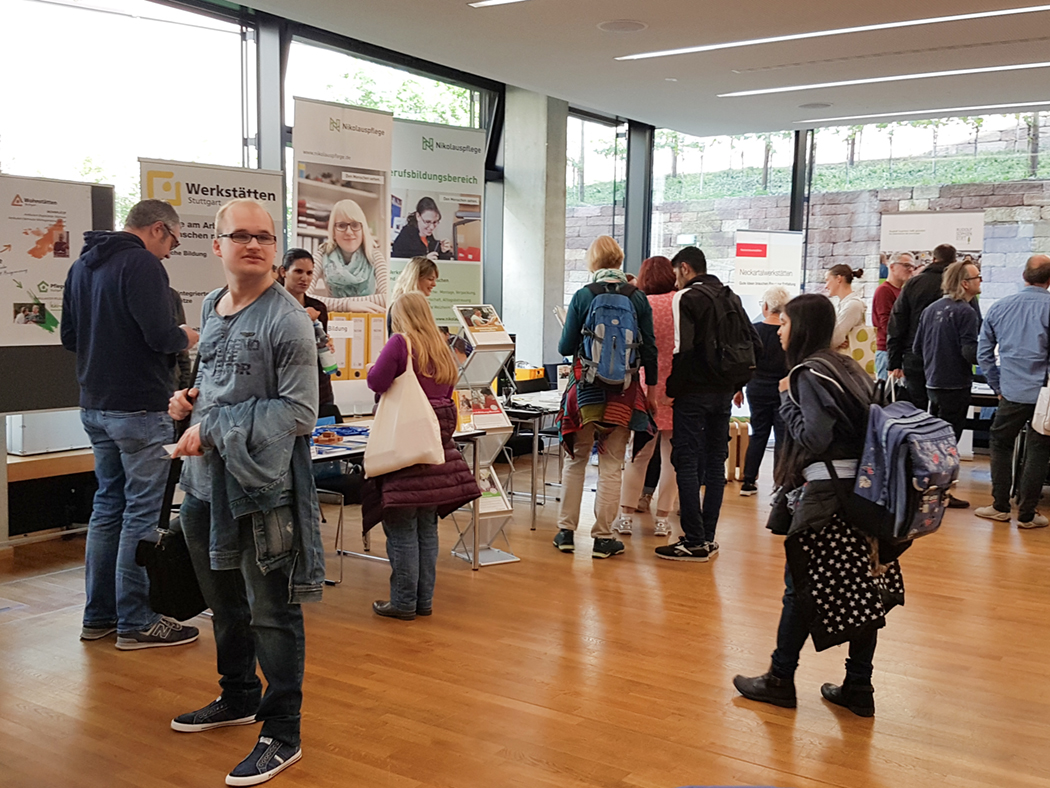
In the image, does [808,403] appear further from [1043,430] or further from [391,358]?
[1043,430]

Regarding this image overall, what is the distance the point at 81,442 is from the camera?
5.58 metres

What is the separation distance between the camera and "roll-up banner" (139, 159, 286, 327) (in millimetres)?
5207

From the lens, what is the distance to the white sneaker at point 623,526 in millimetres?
5779

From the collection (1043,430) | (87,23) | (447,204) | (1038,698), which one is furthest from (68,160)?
(1043,430)

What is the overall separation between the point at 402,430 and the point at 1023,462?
4.70 meters

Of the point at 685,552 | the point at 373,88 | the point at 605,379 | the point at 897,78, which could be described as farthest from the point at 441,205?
the point at 897,78

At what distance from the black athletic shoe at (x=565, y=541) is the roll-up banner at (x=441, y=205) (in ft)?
7.49

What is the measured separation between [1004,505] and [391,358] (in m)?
4.66

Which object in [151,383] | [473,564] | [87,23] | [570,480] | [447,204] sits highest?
[87,23]

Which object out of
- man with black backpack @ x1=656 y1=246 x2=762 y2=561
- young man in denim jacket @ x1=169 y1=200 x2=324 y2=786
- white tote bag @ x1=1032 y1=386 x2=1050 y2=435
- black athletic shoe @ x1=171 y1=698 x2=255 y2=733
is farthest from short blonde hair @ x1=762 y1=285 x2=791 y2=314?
black athletic shoe @ x1=171 y1=698 x2=255 y2=733

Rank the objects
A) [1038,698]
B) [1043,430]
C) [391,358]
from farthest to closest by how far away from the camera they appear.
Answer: [1043,430]
[391,358]
[1038,698]

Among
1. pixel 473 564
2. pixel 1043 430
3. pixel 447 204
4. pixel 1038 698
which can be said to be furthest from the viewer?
pixel 447 204

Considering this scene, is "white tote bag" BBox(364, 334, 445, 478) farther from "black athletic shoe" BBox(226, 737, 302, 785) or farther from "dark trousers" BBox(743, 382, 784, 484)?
"dark trousers" BBox(743, 382, 784, 484)

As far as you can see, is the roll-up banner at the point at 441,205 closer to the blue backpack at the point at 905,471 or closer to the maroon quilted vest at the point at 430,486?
the maroon quilted vest at the point at 430,486
